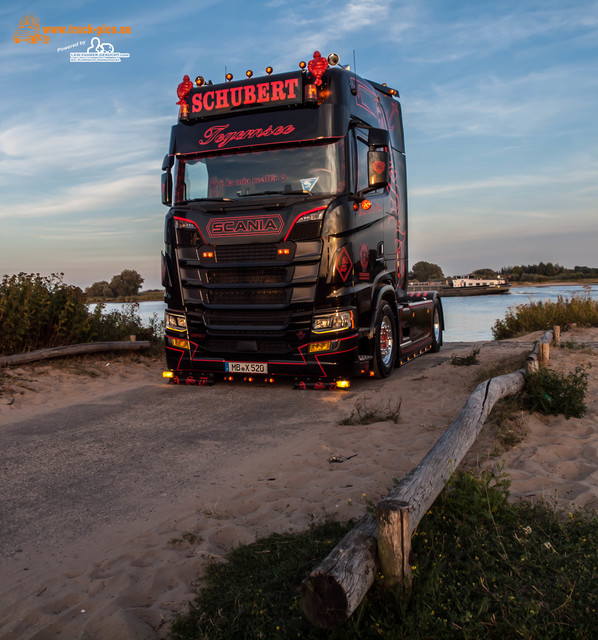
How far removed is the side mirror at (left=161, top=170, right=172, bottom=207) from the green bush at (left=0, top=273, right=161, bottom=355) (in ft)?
10.3

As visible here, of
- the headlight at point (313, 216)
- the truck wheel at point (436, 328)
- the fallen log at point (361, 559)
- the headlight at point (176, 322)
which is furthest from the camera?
the truck wheel at point (436, 328)

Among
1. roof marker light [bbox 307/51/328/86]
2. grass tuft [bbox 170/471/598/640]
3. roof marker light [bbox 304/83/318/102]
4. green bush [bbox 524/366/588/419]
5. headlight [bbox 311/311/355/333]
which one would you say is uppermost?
roof marker light [bbox 307/51/328/86]

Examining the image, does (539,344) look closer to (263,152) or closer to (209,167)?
(263,152)

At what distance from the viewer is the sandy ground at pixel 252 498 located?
9.29ft

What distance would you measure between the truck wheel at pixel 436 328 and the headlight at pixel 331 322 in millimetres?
5410

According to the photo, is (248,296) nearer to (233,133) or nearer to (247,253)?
(247,253)

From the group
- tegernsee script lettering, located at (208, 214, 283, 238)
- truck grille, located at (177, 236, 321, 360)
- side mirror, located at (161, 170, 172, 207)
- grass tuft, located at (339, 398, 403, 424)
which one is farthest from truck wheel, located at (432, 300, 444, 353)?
side mirror, located at (161, 170, 172, 207)

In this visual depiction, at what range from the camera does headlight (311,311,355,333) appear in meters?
7.54

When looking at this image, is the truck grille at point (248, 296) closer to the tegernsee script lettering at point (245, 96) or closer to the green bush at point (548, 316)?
the tegernsee script lettering at point (245, 96)

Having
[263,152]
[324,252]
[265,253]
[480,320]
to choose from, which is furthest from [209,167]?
[480,320]

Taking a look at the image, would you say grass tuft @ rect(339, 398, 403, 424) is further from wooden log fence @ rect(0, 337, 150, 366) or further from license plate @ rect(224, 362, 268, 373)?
wooden log fence @ rect(0, 337, 150, 366)

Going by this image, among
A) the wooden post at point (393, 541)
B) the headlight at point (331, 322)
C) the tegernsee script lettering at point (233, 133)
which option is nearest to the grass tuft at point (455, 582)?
the wooden post at point (393, 541)

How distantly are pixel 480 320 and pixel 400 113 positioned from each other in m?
13.8

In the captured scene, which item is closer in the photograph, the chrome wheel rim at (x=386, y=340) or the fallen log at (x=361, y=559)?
the fallen log at (x=361, y=559)
